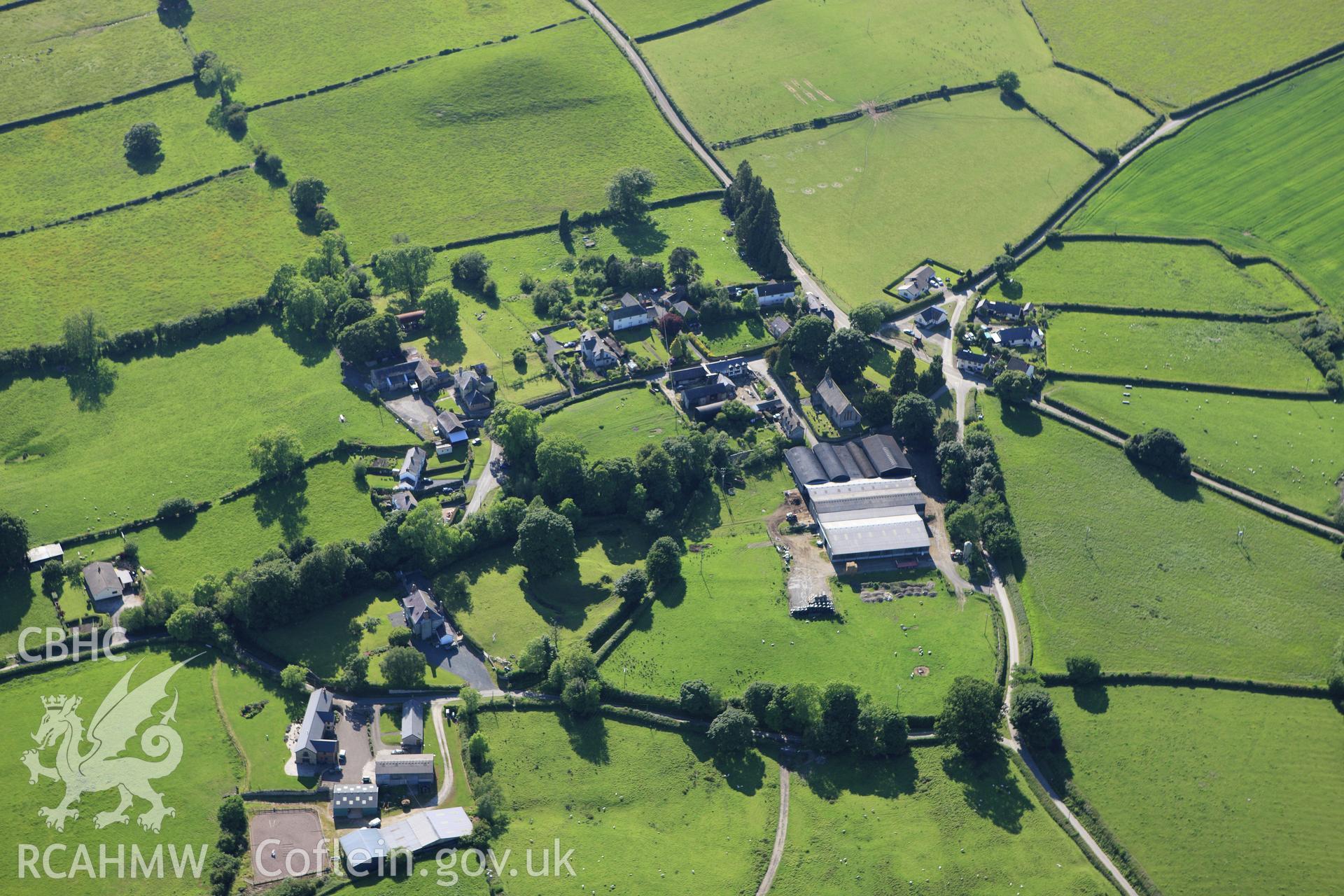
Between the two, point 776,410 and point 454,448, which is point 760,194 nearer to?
point 776,410

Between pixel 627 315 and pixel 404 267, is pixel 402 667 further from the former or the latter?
pixel 404 267

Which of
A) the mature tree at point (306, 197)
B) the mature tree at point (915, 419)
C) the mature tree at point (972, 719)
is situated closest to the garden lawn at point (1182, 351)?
the mature tree at point (915, 419)

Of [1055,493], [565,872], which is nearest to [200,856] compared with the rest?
[565,872]

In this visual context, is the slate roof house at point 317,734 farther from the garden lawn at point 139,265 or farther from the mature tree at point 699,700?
the garden lawn at point 139,265

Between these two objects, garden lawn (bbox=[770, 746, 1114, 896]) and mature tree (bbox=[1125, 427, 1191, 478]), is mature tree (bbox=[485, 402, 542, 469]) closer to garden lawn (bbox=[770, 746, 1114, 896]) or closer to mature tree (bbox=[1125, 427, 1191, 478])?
garden lawn (bbox=[770, 746, 1114, 896])

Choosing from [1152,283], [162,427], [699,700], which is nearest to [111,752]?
[162,427]

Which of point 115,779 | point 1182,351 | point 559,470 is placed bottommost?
point 115,779
